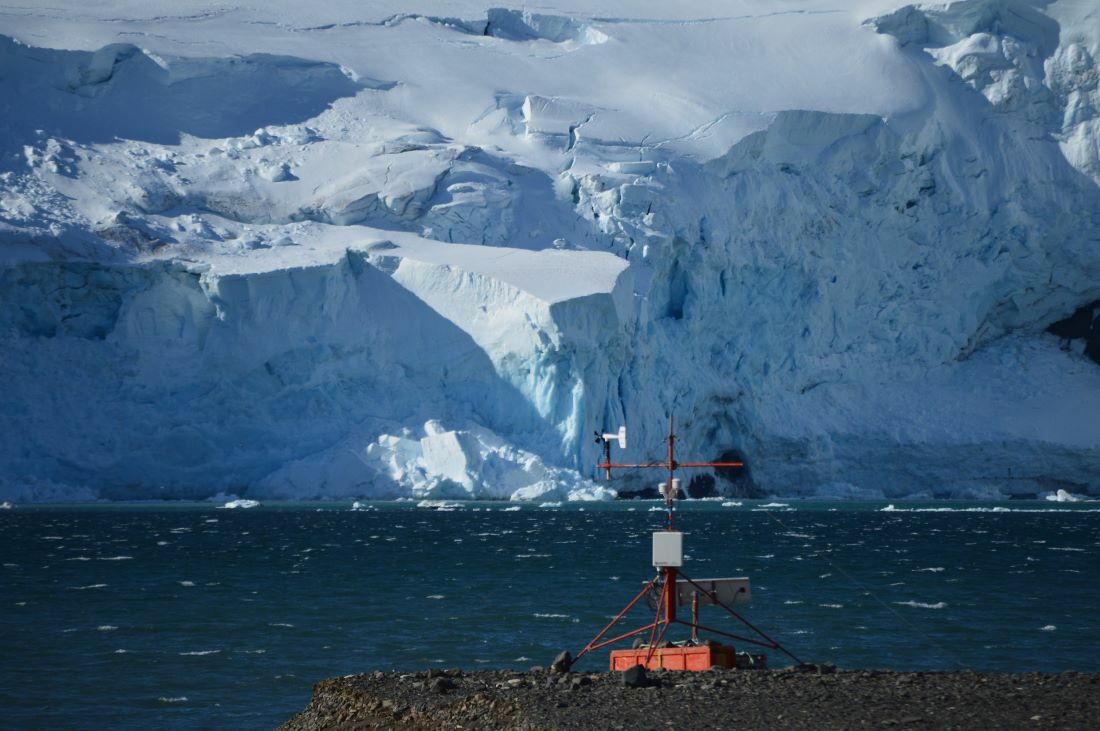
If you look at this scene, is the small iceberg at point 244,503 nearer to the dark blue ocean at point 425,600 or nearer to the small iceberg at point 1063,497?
the dark blue ocean at point 425,600

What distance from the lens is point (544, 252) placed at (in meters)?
39.8

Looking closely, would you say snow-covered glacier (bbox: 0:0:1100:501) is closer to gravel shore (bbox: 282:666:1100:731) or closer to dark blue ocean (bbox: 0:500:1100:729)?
dark blue ocean (bbox: 0:500:1100:729)

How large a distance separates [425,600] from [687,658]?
8622 mm

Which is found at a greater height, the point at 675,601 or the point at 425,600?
the point at 675,601

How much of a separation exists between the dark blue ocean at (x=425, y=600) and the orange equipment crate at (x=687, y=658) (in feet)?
8.88

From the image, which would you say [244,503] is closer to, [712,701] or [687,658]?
[687,658]

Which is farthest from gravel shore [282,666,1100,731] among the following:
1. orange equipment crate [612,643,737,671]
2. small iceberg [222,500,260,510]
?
small iceberg [222,500,260,510]

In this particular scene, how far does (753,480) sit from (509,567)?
20784 millimetres

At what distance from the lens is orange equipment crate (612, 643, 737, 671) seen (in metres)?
10.6

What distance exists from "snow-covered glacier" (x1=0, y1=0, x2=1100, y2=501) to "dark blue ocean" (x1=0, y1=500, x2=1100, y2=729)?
2.79 m

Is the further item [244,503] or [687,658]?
[244,503]

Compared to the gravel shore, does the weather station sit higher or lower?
higher

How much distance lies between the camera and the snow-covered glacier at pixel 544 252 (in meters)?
36.2

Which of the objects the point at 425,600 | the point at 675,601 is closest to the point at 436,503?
the point at 425,600
